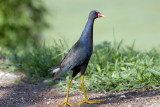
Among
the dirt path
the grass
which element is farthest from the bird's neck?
the grass

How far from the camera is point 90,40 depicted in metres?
3.09

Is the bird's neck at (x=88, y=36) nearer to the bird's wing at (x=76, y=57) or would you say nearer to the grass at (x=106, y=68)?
the bird's wing at (x=76, y=57)

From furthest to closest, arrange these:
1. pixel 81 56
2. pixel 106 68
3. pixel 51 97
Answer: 1. pixel 106 68
2. pixel 51 97
3. pixel 81 56

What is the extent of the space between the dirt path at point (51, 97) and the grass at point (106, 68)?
5.5 inches

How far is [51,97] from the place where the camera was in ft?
11.6

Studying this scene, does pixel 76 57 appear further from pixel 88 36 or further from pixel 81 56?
pixel 88 36

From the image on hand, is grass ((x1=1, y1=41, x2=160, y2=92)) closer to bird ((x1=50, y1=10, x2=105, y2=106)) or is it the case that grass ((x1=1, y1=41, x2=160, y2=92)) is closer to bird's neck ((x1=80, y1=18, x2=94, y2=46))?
bird ((x1=50, y1=10, x2=105, y2=106))

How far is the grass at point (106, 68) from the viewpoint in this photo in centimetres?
360

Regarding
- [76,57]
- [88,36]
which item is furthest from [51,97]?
[88,36]

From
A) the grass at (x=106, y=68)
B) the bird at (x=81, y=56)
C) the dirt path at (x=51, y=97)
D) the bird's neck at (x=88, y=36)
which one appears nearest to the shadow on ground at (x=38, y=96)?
the dirt path at (x=51, y=97)

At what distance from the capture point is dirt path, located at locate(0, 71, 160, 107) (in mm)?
3094

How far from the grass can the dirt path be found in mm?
139

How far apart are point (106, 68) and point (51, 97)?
961 millimetres

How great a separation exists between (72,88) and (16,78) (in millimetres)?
938
